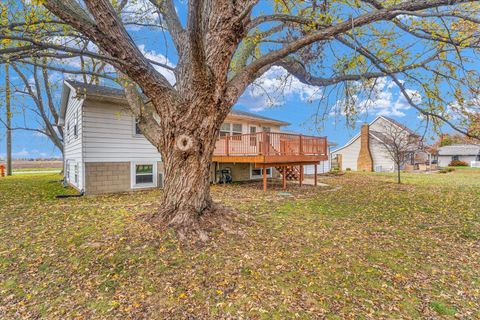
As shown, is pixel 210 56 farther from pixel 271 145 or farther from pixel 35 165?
pixel 35 165

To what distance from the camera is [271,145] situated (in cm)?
1032

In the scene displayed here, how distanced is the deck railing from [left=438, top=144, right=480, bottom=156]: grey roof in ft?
128

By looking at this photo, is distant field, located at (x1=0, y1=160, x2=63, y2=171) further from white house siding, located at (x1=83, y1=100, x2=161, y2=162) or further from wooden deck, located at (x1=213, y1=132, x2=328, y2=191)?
wooden deck, located at (x1=213, y1=132, x2=328, y2=191)

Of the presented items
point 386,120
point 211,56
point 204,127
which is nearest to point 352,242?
point 204,127

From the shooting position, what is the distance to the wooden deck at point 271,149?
9999mm

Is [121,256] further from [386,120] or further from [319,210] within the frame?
[386,120]

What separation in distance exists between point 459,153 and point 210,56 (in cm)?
4841

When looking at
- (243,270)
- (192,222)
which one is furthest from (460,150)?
(243,270)

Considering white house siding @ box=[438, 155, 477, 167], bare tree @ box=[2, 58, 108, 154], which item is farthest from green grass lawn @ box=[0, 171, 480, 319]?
white house siding @ box=[438, 155, 477, 167]

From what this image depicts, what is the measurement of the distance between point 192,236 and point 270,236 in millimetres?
1470

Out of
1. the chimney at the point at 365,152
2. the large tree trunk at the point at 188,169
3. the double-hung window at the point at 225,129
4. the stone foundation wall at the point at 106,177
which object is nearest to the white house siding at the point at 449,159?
the chimney at the point at 365,152

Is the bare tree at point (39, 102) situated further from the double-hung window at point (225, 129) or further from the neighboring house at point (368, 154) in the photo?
the neighboring house at point (368, 154)

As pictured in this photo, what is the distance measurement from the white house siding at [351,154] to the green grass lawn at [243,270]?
2446 cm

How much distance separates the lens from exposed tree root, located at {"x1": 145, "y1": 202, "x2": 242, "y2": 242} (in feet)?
14.0
